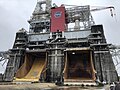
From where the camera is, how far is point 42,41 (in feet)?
161

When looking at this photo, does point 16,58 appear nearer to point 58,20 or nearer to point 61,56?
point 61,56

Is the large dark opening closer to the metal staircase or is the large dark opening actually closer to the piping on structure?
the piping on structure

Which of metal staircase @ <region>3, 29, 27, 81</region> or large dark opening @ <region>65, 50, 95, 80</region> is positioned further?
metal staircase @ <region>3, 29, 27, 81</region>

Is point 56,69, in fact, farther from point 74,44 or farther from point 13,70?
point 13,70

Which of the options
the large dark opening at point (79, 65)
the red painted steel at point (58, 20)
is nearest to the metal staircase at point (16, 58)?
the red painted steel at point (58, 20)

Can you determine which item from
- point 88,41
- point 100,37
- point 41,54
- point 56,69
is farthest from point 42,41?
point 100,37

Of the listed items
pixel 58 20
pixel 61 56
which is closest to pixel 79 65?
pixel 61 56

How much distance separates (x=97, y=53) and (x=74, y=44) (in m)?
6.43

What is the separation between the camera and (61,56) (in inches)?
1742

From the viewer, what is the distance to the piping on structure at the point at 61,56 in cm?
4097

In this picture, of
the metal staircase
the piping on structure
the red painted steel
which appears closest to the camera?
the piping on structure

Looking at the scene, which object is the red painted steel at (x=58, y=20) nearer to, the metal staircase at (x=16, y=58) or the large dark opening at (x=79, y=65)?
the large dark opening at (x=79, y=65)

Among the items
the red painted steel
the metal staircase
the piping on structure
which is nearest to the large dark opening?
the piping on structure

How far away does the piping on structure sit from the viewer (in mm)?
40969
